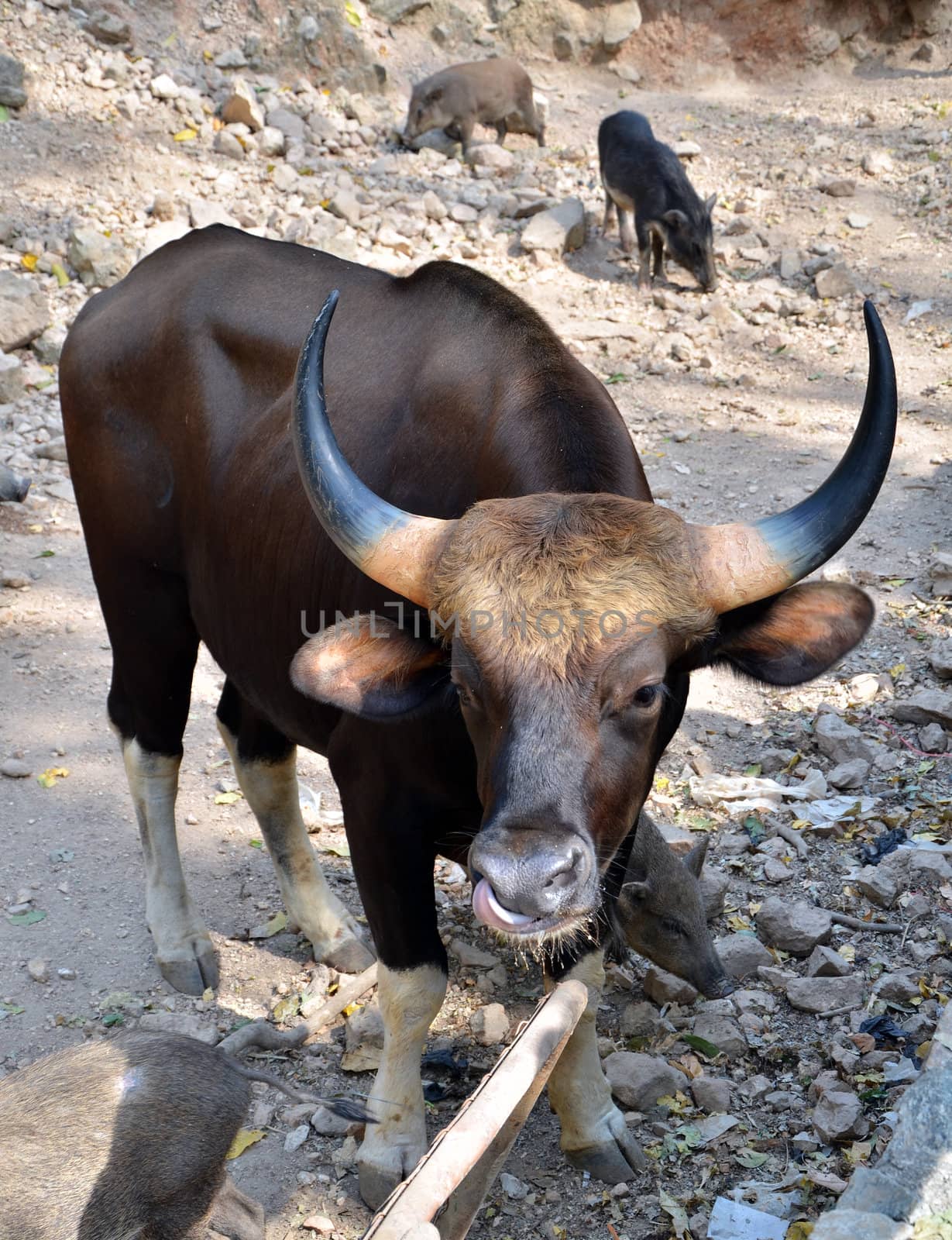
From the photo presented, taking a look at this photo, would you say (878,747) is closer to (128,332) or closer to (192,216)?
(128,332)

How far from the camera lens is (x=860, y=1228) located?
2.73 metres

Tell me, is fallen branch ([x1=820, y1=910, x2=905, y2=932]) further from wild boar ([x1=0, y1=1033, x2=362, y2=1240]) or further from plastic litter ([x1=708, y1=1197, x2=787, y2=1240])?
wild boar ([x1=0, y1=1033, x2=362, y2=1240])

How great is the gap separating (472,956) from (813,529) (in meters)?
2.72

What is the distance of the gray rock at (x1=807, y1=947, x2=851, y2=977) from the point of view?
4797 millimetres

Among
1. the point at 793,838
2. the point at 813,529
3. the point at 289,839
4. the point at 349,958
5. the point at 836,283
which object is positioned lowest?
the point at 349,958

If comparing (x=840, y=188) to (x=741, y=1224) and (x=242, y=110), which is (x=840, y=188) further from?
(x=741, y=1224)

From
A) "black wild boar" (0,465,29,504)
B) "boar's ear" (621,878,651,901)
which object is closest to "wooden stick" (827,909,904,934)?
"boar's ear" (621,878,651,901)

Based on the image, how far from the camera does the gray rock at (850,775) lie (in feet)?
19.6

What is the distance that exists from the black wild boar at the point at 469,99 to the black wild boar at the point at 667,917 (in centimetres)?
1408

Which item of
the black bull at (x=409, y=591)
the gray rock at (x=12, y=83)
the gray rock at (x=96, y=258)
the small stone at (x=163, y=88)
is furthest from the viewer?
the small stone at (x=163, y=88)

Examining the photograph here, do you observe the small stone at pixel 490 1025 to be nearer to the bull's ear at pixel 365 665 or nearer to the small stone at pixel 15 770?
the bull's ear at pixel 365 665

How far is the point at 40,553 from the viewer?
28.3 ft

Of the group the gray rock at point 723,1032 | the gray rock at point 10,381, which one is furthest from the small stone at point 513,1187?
the gray rock at point 10,381

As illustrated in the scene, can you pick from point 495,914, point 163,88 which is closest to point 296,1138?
point 495,914
